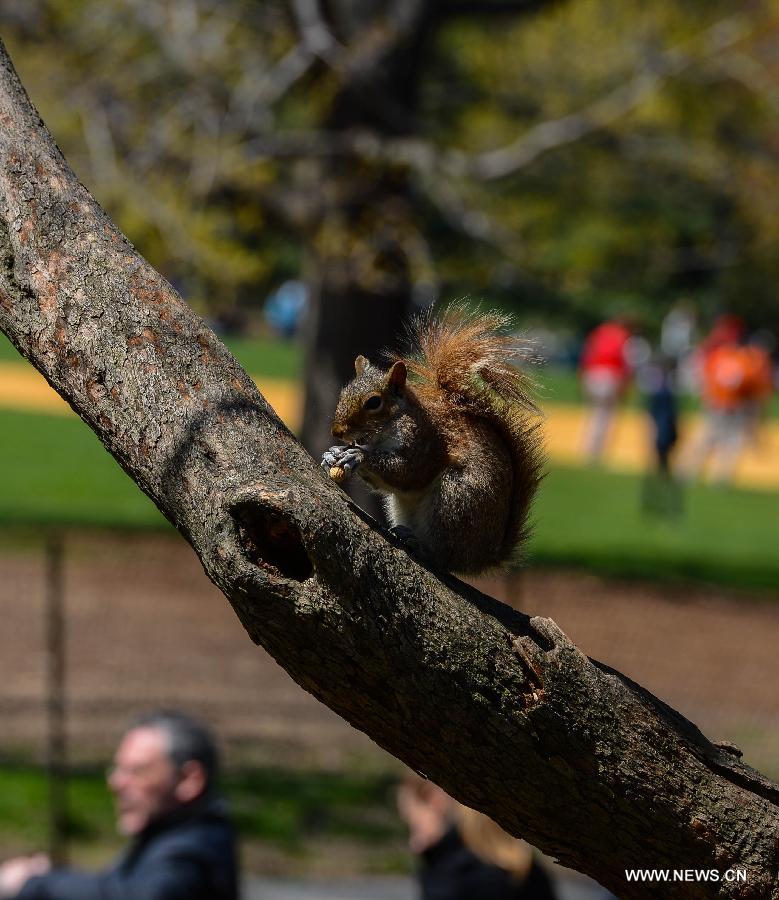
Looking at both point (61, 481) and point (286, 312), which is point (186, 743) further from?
point (286, 312)

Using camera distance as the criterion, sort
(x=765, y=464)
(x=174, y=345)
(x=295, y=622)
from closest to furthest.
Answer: (x=295, y=622)
(x=174, y=345)
(x=765, y=464)

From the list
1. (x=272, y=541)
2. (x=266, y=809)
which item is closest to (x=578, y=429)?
(x=266, y=809)

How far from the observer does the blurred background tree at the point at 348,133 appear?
8.19 metres

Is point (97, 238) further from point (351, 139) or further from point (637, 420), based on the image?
point (637, 420)

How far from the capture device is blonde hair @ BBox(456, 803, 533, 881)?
4.27 meters

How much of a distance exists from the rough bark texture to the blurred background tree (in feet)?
18.5

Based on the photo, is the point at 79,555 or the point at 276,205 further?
the point at 79,555

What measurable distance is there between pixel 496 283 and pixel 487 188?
4.55ft

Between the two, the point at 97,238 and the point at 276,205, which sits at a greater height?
the point at 276,205

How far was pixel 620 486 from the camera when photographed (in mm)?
17266

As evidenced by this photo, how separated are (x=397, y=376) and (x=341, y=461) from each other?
197mm

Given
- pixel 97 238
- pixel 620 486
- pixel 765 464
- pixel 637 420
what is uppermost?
pixel 637 420

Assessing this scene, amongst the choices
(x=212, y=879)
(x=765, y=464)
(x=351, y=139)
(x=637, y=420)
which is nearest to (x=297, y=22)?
(x=351, y=139)

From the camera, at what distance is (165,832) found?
13.4 feet
